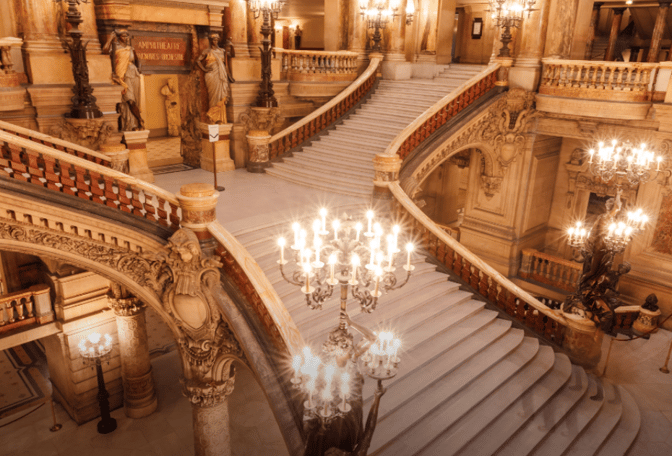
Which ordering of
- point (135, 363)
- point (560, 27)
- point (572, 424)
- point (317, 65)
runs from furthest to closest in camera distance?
point (317, 65) < point (560, 27) < point (135, 363) < point (572, 424)

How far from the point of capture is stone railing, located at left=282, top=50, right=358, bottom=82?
39.7 ft

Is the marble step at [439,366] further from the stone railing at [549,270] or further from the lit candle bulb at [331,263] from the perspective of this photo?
the stone railing at [549,270]

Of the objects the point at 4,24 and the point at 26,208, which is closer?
the point at 26,208

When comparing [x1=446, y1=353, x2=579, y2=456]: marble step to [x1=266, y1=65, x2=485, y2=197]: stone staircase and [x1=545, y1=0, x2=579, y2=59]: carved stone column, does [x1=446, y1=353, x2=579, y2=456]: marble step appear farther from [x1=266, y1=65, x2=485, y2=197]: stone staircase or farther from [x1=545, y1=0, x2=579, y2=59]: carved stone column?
[x1=545, y1=0, x2=579, y2=59]: carved stone column

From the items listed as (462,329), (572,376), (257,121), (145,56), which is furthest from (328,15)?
(572,376)

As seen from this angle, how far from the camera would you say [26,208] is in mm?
6105

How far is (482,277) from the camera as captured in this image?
8336mm

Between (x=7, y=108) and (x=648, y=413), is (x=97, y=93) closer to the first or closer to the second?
(x=7, y=108)

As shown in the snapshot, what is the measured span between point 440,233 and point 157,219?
14.7 ft

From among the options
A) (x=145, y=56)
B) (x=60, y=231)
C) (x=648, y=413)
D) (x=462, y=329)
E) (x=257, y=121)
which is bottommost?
(x=648, y=413)

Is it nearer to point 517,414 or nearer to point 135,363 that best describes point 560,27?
point 517,414

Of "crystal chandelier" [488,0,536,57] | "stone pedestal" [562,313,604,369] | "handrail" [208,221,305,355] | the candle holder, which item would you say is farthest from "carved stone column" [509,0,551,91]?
the candle holder

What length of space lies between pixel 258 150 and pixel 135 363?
4834 millimetres

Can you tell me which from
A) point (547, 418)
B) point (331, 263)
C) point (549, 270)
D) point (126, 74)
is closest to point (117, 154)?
point (126, 74)
